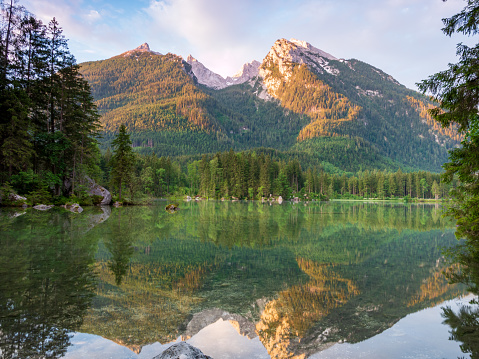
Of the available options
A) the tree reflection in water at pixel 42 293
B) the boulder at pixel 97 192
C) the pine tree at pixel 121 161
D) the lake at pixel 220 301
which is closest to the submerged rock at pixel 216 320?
the lake at pixel 220 301

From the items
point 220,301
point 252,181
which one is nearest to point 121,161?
point 220,301

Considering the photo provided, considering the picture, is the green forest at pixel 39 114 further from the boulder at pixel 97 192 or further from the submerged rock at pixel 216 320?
the submerged rock at pixel 216 320

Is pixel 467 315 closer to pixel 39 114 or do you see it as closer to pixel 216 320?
pixel 216 320

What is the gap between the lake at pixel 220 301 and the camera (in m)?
4.96

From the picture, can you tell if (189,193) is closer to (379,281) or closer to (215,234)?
(215,234)

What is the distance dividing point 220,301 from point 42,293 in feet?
14.1

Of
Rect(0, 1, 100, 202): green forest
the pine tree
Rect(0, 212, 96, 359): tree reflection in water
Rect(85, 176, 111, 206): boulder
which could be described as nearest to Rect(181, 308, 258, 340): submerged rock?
Rect(0, 212, 96, 359): tree reflection in water

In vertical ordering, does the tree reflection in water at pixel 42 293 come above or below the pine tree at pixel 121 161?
below

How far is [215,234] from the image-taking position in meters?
17.7

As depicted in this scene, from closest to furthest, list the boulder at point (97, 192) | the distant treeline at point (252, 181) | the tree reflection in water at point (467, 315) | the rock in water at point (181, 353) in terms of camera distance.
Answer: the rock in water at point (181, 353), the tree reflection in water at point (467, 315), the boulder at point (97, 192), the distant treeline at point (252, 181)

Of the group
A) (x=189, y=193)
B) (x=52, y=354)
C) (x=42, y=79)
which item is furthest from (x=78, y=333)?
(x=189, y=193)

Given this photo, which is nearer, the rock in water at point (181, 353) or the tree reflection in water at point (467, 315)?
the rock in water at point (181, 353)

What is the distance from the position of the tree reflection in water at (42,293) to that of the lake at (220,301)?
0.03 metres

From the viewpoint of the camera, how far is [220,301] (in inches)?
276
